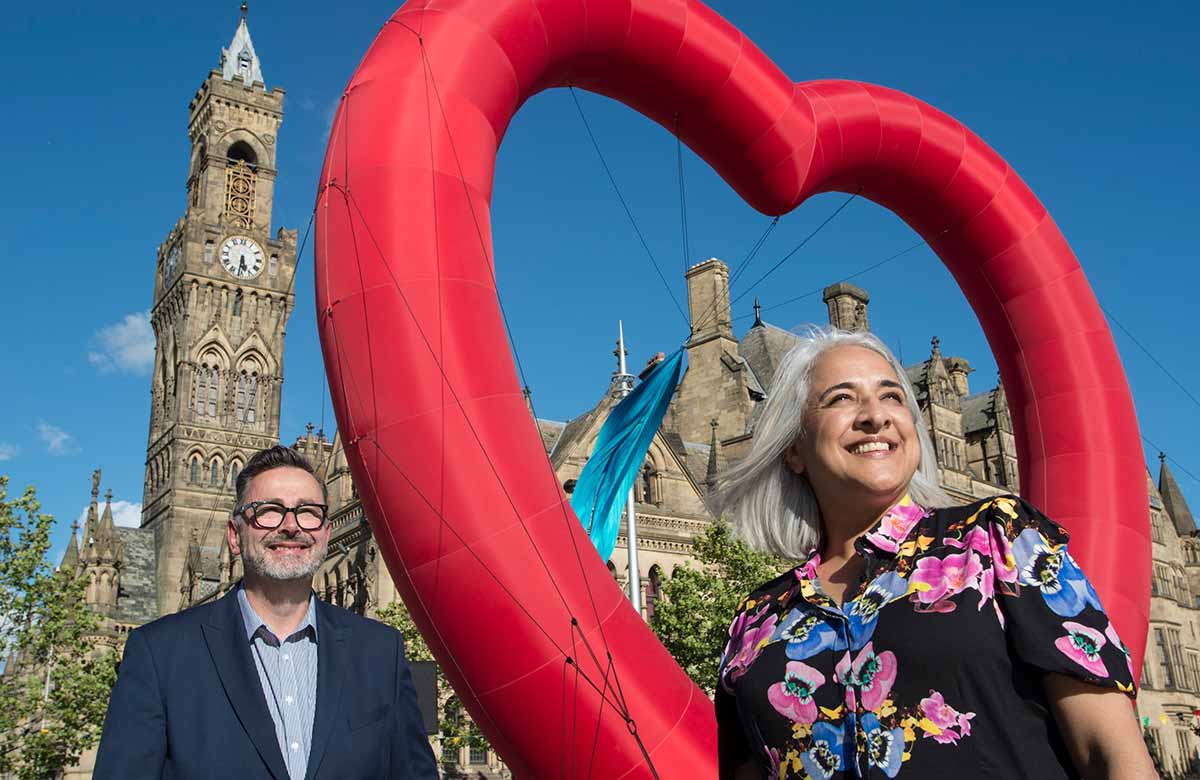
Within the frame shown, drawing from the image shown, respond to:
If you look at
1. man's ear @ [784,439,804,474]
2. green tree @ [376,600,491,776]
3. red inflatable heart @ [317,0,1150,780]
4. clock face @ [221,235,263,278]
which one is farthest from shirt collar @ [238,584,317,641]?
clock face @ [221,235,263,278]

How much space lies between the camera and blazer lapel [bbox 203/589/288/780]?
11.6 ft

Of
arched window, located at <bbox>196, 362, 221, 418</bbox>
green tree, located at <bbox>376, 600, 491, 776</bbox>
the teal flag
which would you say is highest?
arched window, located at <bbox>196, 362, 221, 418</bbox>

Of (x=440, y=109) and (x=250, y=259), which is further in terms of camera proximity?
(x=250, y=259)

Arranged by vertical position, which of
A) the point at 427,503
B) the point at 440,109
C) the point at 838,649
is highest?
the point at 440,109

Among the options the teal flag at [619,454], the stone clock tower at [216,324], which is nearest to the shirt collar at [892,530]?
the teal flag at [619,454]

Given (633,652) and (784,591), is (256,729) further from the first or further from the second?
(633,652)

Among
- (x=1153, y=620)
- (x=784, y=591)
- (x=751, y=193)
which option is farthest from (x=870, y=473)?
(x=1153, y=620)

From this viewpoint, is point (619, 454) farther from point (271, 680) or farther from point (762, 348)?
point (762, 348)

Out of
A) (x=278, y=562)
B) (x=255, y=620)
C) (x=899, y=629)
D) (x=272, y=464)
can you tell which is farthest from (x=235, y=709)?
(x=899, y=629)

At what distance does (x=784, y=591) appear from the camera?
3359 mm

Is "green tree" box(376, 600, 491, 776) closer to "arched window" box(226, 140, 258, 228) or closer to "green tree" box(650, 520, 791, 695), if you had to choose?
"green tree" box(650, 520, 791, 695)

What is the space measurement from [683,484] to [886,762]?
112 feet

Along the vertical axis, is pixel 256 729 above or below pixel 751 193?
below

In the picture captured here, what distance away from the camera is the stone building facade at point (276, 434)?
35281mm
